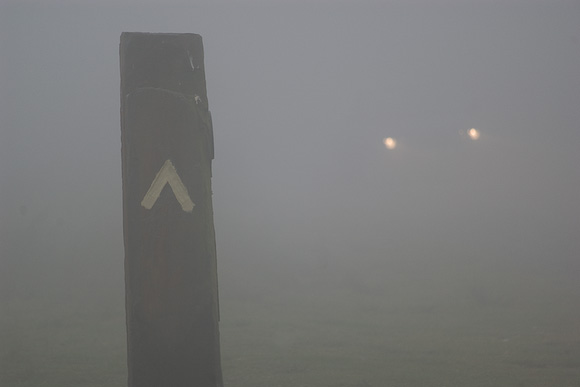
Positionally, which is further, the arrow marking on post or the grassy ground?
the grassy ground

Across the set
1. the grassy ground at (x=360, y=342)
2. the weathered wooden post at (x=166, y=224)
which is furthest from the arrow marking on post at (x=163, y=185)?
the grassy ground at (x=360, y=342)

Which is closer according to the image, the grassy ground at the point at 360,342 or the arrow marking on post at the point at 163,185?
the arrow marking on post at the point at 163,185

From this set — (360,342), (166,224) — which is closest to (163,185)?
(166,224)

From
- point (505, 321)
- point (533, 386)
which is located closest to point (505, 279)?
point (505, 321)

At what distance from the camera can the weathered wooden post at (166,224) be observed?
1480 millimetres

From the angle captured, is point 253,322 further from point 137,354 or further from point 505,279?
point 137,354

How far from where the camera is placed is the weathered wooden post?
58.3 inches

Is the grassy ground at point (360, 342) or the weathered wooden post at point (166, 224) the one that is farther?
the grassy ground at point (360, 342)

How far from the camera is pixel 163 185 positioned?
1.51 m

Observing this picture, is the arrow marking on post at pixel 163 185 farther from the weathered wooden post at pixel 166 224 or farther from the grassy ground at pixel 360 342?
the grassy ground at pixel 360 342

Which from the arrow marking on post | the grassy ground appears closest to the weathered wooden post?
the arrow marking on post

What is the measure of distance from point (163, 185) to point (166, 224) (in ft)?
0.34

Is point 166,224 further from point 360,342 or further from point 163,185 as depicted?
point 360,342

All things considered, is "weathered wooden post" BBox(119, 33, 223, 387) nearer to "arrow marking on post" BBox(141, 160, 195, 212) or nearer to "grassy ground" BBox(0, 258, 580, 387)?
"arrow marking on post" BBox(141, 160, 195, 212)
